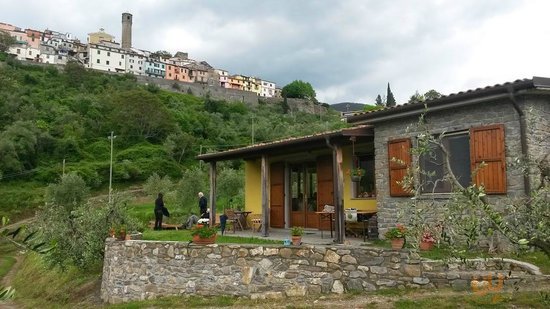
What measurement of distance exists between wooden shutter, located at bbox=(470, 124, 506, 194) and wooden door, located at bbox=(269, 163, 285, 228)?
7.00 meters

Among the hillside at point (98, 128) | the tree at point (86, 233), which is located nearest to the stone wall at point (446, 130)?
the tree at point (86, 233)

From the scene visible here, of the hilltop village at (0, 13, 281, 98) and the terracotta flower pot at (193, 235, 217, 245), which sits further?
the hilltop village at (0, 13, 281, 98)

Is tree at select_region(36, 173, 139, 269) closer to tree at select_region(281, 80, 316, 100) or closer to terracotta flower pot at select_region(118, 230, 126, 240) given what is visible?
terracotta flower pot at select_region(118, 230, 126, 240)

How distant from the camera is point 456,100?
29.3ft

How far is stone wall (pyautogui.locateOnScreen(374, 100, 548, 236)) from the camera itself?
8.49 metres

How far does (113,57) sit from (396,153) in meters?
91.7


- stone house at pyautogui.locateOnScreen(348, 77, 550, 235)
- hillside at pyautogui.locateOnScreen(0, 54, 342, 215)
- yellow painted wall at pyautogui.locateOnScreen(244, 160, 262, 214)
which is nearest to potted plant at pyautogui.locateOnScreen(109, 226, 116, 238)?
yellow painted wall at pyautogui.locateOnScreen(244, 160, 262, 214)

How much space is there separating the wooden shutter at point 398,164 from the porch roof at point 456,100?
2.01 ft

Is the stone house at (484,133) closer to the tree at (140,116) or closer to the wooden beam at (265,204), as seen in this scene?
the wooden beam at (265,204)

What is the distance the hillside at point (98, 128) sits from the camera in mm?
44594

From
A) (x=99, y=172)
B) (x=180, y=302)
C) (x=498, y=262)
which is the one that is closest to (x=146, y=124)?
(x=99, y=172)

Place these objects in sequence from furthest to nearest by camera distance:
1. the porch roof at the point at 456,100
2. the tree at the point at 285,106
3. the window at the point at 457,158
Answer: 1. the tree at the point at 285,106
2. the window at the point at 457,158
3. the porch roof at the point at 456,100

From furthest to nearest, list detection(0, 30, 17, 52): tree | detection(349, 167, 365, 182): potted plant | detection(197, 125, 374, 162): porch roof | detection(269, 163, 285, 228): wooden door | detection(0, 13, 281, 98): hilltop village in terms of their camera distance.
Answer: detection(0, 13, 281, 98): hilltop village, detection(0, 30, 17, 52): tree, detection(269, 163, 285, 228): wooden door, detection(349, 167, 365, 182): potted plant, detection(197, 125, 374, 162): porch roof

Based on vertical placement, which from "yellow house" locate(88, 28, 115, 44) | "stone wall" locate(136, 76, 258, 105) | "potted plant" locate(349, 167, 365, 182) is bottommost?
"potted plant" locate(349, 167, 365, 182)
